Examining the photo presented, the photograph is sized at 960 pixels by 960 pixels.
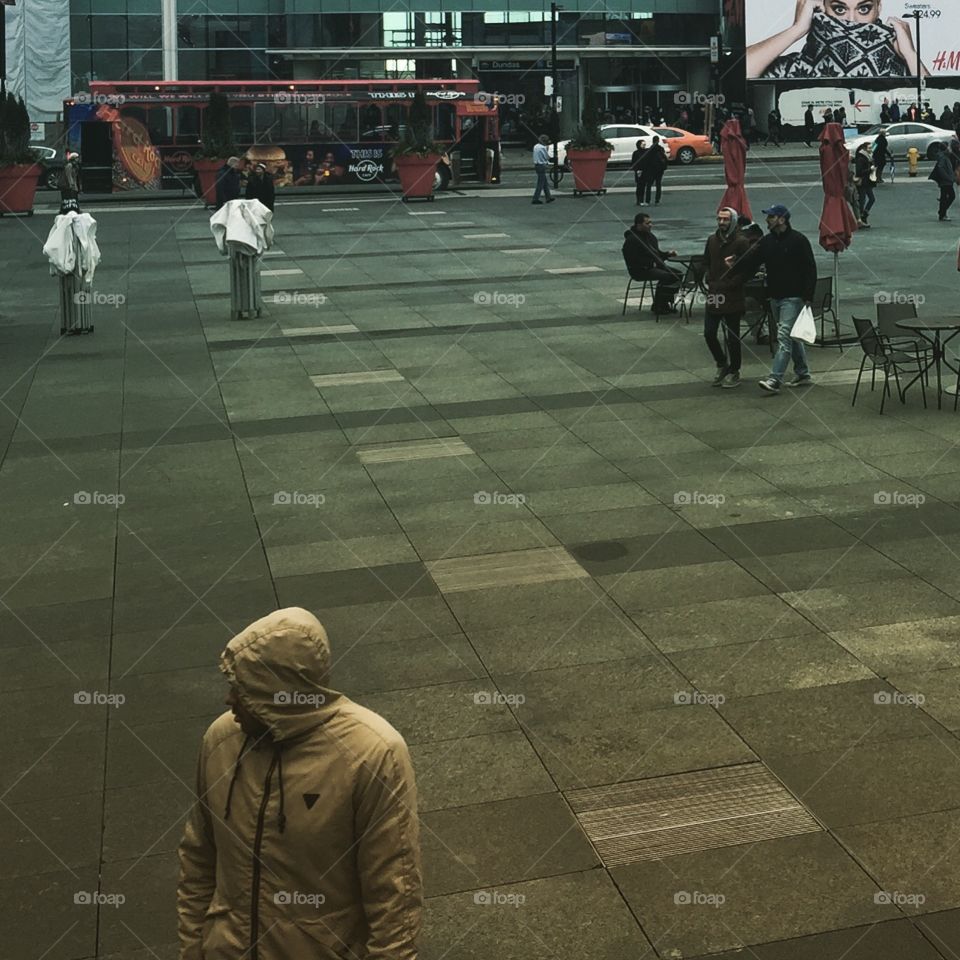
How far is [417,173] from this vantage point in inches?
1591

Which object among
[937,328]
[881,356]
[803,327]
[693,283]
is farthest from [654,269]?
[937,328]

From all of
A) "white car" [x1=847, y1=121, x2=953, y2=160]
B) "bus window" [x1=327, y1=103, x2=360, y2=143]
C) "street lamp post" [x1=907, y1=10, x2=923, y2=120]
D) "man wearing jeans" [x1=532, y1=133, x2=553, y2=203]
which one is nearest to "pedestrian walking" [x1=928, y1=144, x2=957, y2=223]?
"man wearing jeans" [x1=532, y1=133, x2=553, y2=203]

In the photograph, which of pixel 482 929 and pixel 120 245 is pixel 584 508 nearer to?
pixel 482 929

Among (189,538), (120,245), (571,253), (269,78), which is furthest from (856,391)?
(269,78)

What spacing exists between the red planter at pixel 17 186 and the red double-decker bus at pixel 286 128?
22.8ft

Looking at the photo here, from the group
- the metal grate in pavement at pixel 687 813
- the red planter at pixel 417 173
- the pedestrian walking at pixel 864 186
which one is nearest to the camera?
the metal grate in pavement at pixel 687 813

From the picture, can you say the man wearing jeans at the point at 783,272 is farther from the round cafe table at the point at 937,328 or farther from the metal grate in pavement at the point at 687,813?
the metal grate in pavement at the point at 687,813

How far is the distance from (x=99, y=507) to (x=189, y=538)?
1255 mm

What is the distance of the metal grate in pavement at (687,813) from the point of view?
20.4 ft

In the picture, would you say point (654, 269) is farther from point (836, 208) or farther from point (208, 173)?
point (208, 173)

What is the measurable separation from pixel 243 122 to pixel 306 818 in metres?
44.9

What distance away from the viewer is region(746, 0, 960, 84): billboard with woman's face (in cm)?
6956

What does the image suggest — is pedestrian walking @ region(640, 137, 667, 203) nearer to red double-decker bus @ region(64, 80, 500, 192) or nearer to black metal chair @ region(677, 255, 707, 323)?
red double-decker bus @ region(64, 80, 500, 192)

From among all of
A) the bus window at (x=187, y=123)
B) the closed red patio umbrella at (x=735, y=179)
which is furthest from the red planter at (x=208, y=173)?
the closed red patio umbrella at (x=735, y=179)
